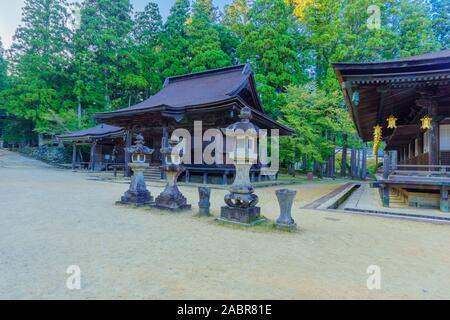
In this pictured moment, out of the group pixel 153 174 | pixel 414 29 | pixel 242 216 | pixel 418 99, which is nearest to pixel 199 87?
pixel 153 174

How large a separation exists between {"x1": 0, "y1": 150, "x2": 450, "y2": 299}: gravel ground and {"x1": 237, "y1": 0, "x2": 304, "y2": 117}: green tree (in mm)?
17039

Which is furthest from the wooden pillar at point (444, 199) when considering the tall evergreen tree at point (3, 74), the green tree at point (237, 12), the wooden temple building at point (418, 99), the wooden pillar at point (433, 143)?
the tall evergreen tree at point (3, 74)

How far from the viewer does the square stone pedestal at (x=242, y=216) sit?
16.9 feet

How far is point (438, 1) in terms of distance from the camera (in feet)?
77.8

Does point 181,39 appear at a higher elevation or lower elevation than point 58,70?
higher

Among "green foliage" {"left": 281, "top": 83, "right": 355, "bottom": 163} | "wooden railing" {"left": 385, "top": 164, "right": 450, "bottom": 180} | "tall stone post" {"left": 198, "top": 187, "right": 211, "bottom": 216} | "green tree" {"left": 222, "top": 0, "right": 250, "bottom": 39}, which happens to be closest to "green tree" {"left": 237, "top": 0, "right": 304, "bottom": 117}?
"green foliage" {"left": 281, "top": 83, "right": 355, "bottom": 163}

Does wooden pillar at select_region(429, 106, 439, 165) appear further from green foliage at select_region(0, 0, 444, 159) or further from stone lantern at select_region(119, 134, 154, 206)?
green foliage at select_region(0, 0, 444, 159)

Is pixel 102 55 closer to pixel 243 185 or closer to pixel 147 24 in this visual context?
pixel 147 24

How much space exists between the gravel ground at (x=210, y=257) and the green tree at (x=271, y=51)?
1704 centimetres

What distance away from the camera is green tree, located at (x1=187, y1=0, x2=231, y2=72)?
24.3 m
